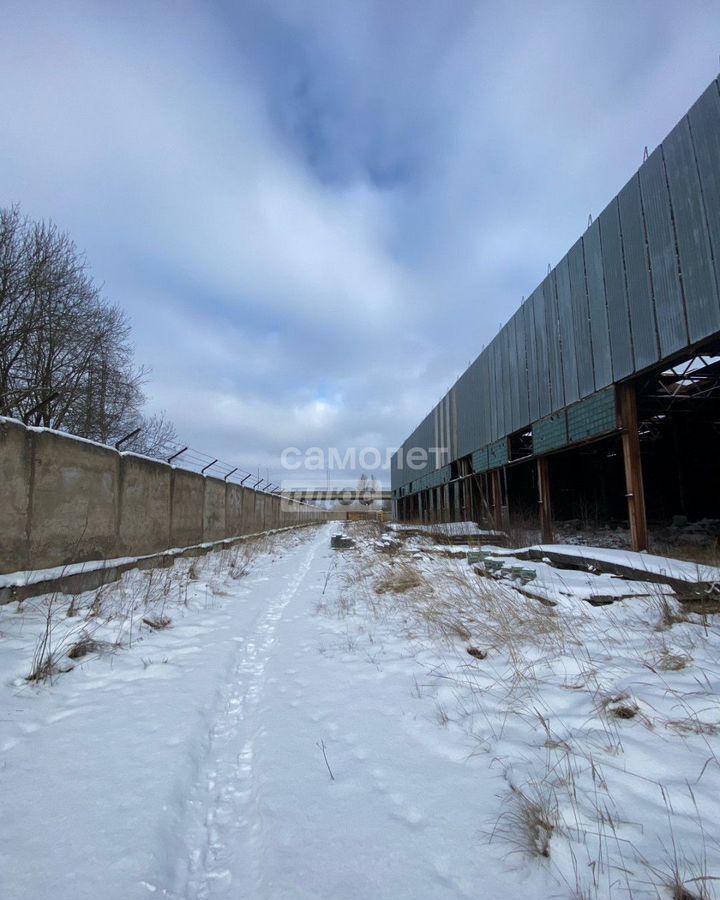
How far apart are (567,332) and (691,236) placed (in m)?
4.65

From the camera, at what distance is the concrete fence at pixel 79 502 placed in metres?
5.64

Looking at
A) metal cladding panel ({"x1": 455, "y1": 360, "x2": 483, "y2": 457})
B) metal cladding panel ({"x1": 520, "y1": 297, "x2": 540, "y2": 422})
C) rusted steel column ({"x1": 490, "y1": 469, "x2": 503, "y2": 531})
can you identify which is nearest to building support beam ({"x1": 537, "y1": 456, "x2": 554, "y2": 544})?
metal cladding panel ({"x1": 520, "y1": 297, "x2": 540, "y2": 422})

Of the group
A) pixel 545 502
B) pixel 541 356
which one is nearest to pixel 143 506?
pixel 545 502

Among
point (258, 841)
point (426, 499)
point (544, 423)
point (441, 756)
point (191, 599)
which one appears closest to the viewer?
point (258, 841)

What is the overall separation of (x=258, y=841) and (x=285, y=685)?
1927 millimetres

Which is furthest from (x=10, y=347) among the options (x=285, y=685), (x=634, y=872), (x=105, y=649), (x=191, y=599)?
(x=634, y=872)

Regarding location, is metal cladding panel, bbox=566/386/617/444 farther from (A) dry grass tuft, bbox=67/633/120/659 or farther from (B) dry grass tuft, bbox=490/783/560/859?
(A) dry grass tuft, bbox=67/633/120/659

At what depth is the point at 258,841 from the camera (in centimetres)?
201

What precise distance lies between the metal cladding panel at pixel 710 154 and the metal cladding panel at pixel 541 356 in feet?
20.6

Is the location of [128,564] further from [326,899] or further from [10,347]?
[10,347]

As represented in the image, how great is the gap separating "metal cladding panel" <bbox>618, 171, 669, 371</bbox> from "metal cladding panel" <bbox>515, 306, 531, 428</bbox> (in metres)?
5.69

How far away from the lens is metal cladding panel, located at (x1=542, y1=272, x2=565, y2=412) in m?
14.0

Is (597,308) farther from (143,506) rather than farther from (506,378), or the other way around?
(143,506)

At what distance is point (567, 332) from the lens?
1348 cm
